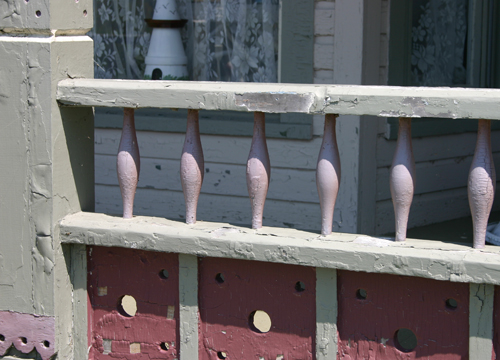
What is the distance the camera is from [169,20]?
4953 millimetres

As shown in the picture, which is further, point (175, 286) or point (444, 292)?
point (175, 286)

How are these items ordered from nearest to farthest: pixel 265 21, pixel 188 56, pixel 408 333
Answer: pixel 408 333 → pixel 265 21 → pixel 188 56

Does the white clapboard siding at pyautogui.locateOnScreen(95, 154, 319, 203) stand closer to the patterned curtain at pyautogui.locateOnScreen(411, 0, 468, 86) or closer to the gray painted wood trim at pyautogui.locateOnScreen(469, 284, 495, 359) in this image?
the patterned curtain at pyautogui.locateOnScreen(411, 0, 468, 86)

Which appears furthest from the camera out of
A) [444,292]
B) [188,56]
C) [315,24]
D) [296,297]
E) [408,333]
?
[188,56]

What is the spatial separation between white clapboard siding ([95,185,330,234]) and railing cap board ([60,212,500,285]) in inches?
81.0

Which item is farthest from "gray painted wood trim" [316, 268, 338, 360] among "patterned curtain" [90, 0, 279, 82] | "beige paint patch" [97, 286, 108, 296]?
"patterned curtain" [90, 0, 279, 82]

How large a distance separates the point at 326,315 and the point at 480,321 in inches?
20.0

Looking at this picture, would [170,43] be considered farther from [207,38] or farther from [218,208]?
[218,208]

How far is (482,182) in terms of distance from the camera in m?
2.07

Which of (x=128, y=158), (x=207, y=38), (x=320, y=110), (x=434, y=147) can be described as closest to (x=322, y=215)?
(x=320, y=110)

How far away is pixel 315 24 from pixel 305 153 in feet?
2.87

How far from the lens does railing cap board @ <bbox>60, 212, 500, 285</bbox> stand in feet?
6.70

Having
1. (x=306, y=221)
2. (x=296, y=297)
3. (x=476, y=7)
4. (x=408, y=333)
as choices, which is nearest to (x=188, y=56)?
(x=306, y=221)

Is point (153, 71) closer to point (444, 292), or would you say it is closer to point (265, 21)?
point (265, 21)
